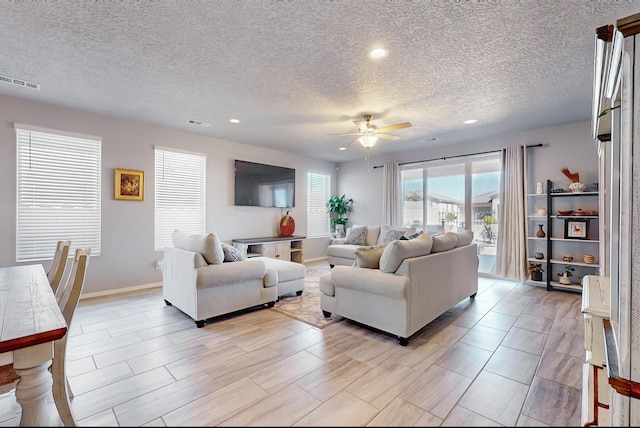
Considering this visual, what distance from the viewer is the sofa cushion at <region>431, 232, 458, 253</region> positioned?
3149mm

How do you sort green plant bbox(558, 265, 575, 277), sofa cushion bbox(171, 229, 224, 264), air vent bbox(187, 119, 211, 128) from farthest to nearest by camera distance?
green plant bbox(558, 265, 575, 277), air vent bbox(187, 119, 211, 128), sofa cushion bbox(171, 229, 224, 264)

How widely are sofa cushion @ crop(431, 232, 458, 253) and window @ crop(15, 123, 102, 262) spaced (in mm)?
4387

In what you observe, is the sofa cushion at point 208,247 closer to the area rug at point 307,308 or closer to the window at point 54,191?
the area rug at point 307,308

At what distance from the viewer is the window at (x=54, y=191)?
3.52 metres

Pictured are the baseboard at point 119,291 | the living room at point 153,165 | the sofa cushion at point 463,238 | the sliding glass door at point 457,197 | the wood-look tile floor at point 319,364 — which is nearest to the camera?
the wood-look tile floor at point 319,364

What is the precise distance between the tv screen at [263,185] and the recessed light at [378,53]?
3.64 m

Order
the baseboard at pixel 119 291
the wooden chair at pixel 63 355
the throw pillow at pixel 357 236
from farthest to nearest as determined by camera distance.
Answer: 1. the throw pillow at pixel 357 236
2. the baseboard at pixel 119 291
3. the wooden chair at pixel 63 355

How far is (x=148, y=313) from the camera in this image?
3312mm

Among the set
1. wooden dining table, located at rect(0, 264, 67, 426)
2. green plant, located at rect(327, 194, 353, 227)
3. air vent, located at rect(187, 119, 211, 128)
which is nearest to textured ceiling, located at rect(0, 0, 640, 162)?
air vent, located at rect(187, 119, 211, 128)

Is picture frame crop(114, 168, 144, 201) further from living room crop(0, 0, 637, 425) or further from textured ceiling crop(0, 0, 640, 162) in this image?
textured ceiling crop(0, 0, 640, 162)

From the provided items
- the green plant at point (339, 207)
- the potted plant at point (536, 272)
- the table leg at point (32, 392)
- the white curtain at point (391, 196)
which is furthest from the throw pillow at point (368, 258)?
the green plant at point (339, 207)

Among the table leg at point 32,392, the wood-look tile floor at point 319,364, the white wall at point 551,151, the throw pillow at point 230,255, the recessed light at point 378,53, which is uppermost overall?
the recessed light at point 378,53

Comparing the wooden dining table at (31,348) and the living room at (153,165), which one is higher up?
the living room at (153,165)

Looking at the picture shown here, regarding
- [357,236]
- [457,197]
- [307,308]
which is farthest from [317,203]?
[307,308]
